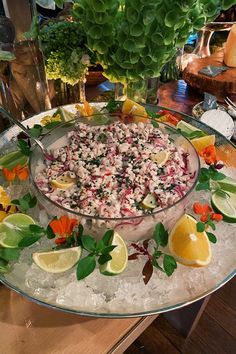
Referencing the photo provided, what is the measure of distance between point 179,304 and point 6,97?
67 cm

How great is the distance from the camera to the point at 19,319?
0.62 metres

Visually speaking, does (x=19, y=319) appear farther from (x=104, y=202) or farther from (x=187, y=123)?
(x=187, y=123)

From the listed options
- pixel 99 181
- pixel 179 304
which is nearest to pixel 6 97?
pixel 99 181

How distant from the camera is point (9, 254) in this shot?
0.56 m

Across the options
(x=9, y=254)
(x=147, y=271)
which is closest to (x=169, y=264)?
(x=147, y=271)

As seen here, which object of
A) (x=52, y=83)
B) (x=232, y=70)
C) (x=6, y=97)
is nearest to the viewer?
(x=6, y=97)

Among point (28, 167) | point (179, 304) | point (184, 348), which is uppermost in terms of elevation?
point (28, 167)

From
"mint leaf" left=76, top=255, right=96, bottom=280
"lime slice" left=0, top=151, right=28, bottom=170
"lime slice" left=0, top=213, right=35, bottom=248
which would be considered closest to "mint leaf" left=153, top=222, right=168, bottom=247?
"mint leaf" left=76, top=255, right=96, bottom=280

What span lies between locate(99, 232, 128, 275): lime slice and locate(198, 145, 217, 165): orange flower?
293mm

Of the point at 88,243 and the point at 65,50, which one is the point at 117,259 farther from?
the point at 65,50

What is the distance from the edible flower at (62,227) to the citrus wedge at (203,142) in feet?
1.19

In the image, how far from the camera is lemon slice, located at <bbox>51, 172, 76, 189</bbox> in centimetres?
69

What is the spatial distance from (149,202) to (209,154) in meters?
0.20

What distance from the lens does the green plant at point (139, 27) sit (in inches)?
27.9
